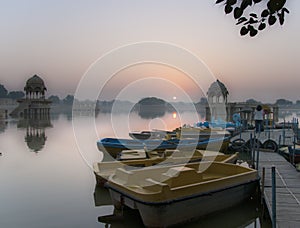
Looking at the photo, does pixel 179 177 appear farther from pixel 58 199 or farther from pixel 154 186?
pixel 58 199

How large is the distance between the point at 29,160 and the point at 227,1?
48.7 ft

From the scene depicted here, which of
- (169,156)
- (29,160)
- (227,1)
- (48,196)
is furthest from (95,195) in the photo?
(227,1)

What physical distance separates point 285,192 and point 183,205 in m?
2.81

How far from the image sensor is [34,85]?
50625 millimetres

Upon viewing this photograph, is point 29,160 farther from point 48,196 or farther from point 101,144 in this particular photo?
point 48,196

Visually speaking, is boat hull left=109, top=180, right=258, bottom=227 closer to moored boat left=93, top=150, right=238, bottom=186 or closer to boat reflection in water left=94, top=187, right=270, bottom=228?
boat reflection in water left=94, top=187, right=270, bottom=228

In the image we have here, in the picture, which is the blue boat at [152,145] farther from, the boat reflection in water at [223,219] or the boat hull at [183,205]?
the boat hull at [183,205]

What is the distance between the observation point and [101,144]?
1508 centimetres

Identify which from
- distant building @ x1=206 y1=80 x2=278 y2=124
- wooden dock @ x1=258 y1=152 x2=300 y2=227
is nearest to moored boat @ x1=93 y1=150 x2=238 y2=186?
wooden dock @ x1=258 y1=152 x2=300 y2=227

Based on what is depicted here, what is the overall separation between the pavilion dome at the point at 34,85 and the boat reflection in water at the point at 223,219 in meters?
46.3

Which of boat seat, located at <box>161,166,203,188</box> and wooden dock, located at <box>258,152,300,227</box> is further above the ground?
boat seat, located at <box>161,166,203,188</box>

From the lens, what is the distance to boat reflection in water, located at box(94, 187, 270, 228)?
720 cm

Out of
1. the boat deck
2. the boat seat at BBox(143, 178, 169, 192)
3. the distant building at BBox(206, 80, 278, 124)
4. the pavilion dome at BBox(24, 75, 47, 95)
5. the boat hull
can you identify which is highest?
the pavilion dome at BBox(24, 75, 47, 95)

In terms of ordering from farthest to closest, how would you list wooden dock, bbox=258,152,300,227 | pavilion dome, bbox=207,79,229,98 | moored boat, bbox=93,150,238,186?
1. pavilion dome, bbox=207,79,229,98
2. moored boat, bbox=93,150,238,186
3. wooden dock, bbox=258,152,300,227
